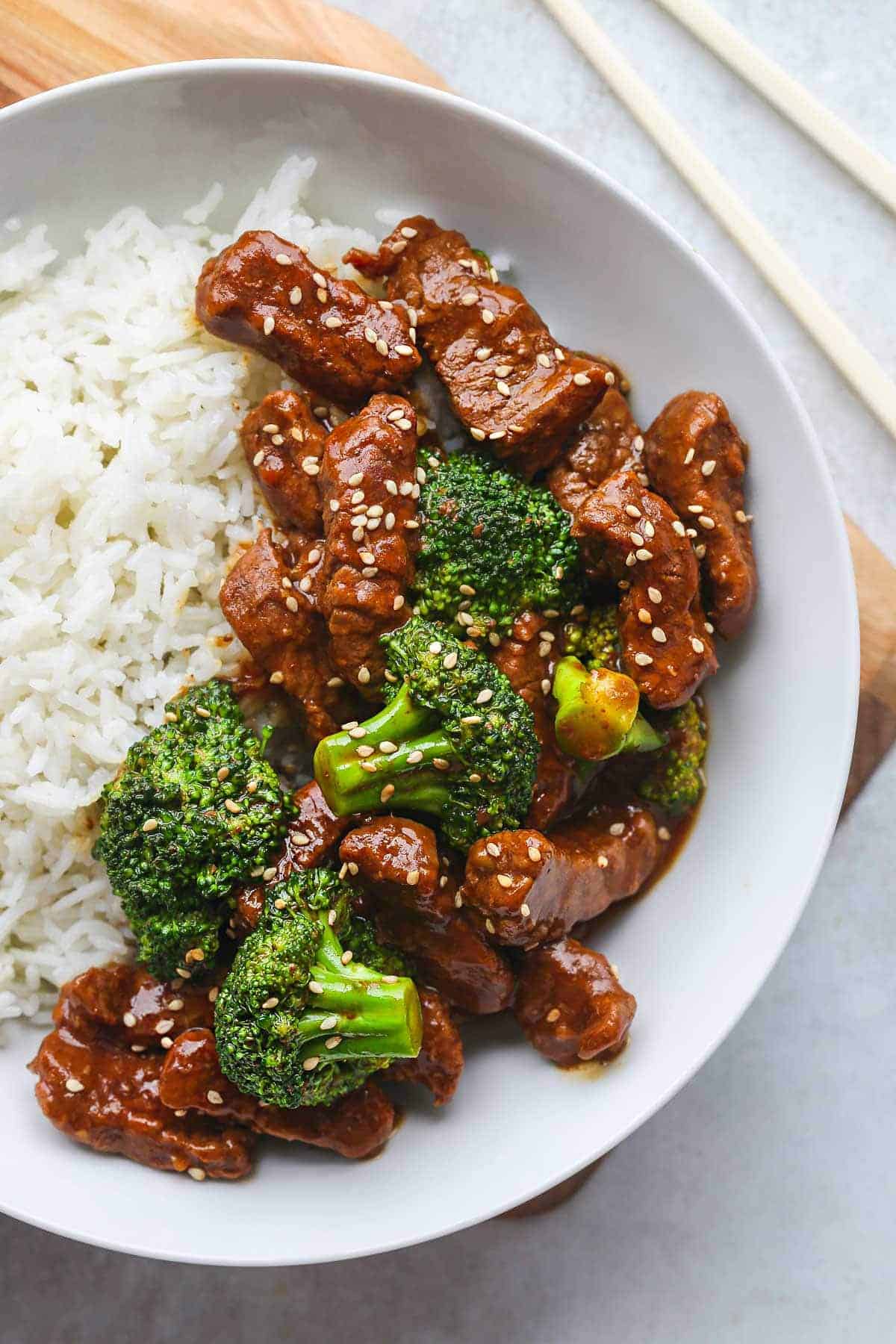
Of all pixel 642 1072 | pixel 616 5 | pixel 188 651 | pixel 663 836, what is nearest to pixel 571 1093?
pixel 642 1072

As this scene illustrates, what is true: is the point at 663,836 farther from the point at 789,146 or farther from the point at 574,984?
the point at 789,146

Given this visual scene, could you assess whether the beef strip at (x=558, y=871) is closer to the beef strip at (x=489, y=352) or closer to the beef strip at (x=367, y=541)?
the beef strip at (x=367, y=541)

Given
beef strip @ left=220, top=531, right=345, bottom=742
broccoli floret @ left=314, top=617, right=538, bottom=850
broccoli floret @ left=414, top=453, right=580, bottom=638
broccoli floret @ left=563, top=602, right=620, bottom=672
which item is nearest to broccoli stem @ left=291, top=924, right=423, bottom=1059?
broccoli floret @ left=314, top=617, right=538, bottom=850

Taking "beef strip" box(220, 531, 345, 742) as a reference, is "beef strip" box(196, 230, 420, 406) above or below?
above

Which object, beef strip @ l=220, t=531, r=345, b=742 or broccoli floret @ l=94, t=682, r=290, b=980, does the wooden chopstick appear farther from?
broccoli floret @ l=94, t=682, r=290, b=980

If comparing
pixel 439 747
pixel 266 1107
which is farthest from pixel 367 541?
pixel 266 1107

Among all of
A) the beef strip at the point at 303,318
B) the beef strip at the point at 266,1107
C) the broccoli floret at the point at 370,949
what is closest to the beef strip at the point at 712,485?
the beef strip at the point at 303,318
